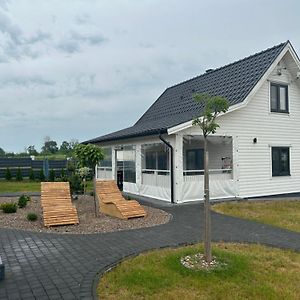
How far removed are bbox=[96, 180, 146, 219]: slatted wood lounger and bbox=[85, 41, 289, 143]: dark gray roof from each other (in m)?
3.01

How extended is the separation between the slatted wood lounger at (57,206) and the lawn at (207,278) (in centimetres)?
378

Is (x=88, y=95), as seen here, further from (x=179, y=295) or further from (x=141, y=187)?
(x=179, y=295)

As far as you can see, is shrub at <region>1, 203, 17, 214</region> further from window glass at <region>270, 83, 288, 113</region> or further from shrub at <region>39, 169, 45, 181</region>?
shrub at <region>39, 169, 45, 181</region>

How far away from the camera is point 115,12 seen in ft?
38.9

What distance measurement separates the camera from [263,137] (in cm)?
1565

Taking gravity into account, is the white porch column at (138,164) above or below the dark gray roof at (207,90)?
below

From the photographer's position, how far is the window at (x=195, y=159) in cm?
1683

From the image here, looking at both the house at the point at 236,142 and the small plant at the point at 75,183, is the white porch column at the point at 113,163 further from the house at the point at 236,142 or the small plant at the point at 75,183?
the small plant at the point at 75,183

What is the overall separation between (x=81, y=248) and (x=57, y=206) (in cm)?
338

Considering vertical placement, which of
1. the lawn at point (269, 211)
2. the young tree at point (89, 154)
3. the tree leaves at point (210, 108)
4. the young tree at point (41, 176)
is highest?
the tree leaves at point (210, 108)

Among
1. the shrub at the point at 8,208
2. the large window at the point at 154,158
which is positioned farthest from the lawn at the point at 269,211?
the shrub at the point at 8,208

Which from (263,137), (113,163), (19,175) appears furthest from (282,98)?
(19,175)

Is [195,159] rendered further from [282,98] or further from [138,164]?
[282,98]

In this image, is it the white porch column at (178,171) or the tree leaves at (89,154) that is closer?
the tree leaves at (89,154)
